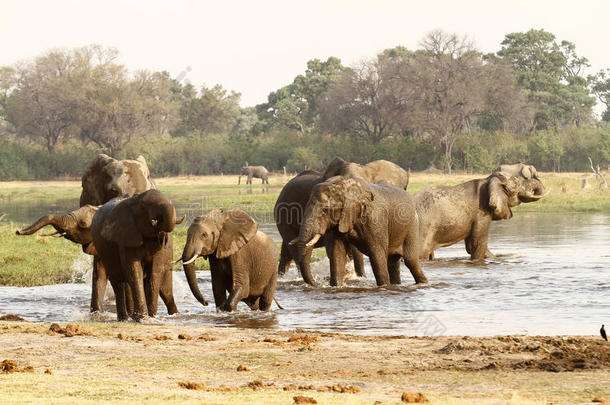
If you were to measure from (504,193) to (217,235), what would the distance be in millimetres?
9286

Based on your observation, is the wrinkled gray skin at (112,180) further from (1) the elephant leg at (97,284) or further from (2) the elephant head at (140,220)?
(2) the elephant head at (140,220)

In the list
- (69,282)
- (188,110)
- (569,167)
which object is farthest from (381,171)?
(188,110)

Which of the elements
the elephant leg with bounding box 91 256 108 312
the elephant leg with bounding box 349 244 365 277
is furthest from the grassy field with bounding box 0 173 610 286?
the elephant leg with bounding box 91 256 108 312

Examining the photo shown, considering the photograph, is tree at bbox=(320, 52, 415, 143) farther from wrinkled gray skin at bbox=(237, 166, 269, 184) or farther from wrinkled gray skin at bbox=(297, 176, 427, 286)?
wrinkled gray skin at bbox=(297, 176, 427, 286)

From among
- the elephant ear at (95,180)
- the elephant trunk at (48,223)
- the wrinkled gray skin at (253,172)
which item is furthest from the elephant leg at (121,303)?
the wrinkled gray skin at (253,172)

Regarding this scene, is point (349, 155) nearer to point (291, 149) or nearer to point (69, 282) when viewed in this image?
point (291, 149)

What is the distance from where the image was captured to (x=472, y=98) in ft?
216

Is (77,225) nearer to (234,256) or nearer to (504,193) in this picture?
(234,256)

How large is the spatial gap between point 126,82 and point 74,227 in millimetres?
63449

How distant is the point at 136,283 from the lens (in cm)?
1089

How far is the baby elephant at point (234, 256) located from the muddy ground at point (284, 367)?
111cm

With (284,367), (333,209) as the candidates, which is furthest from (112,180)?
(284,367)

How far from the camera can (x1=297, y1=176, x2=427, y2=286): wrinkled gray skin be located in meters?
13.9

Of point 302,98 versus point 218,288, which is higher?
point 302,98
